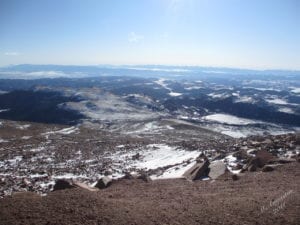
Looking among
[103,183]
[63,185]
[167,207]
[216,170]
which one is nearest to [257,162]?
[216,170]

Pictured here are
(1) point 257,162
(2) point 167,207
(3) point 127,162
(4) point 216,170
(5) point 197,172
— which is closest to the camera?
(2) point 167,207

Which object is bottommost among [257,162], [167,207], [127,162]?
[127,162]

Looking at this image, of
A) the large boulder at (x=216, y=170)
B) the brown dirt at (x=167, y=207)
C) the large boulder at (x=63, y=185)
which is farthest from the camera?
the large boulder at (x=216, y=170)

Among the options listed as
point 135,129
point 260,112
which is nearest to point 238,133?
point 135,129

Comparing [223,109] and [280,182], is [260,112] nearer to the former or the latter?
[223,109]

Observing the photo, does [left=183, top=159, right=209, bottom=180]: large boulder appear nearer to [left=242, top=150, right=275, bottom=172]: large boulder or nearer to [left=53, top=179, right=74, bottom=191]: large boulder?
[left=242, top=150, right=275, bottom=172]: large boulder

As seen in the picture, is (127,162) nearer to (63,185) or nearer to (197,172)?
(197,172)

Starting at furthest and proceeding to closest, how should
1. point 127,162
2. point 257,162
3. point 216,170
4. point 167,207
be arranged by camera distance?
point 127,162
point 257,162
point 216,170
point 167,207

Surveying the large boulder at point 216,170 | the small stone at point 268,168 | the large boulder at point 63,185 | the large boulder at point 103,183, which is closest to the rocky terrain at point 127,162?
the small stone at point 268,168

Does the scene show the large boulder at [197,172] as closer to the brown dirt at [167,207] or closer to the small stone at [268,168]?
the small stone at [268,168]
